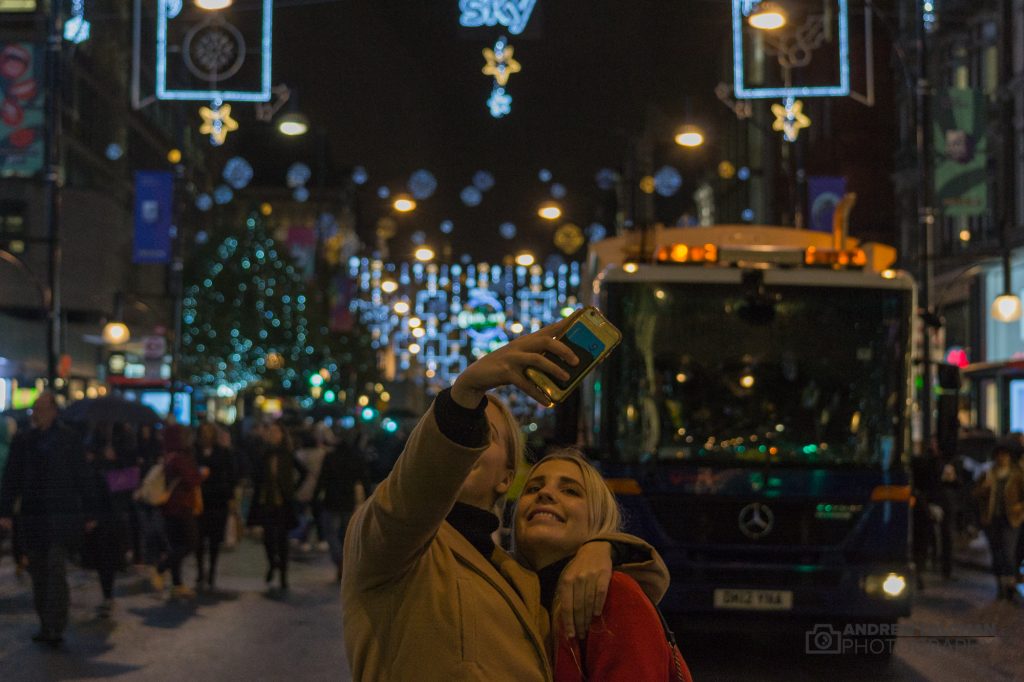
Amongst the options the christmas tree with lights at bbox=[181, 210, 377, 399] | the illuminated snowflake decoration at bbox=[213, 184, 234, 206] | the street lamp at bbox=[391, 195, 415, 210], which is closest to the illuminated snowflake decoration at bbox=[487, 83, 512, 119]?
the street lamp at bbox=[391, 195, 415, 210]

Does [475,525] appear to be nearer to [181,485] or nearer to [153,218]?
[181,485]

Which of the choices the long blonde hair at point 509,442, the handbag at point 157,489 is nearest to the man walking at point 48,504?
the handbag at point 157,489

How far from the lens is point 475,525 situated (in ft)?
10.4

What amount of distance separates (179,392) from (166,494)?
20.7 meters

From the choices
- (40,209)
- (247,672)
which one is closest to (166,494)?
(247,672)

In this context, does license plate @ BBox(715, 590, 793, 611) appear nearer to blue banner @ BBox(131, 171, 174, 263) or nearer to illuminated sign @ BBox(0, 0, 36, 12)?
blue banner @ BBox(131, 171, 174, 263)

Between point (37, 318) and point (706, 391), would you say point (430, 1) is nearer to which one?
point (706, 391)

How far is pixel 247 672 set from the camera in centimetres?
1136

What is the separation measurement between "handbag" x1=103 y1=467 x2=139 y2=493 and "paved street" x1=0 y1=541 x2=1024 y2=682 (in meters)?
1.17

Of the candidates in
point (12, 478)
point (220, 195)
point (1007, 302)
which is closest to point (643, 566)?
point (12, 478)

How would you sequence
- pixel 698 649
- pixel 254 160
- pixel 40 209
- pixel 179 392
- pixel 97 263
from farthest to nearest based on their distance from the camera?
1. pixel 254 160
2. pixel 97 263
3. pixel 40 209
4. pixel 179 392
5. pixel 698 649

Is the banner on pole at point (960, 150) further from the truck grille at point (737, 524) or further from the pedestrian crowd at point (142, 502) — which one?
the truck grille at point (737, 524)

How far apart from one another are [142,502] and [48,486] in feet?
16.0
